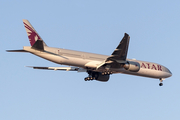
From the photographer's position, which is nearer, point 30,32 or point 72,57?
point 72,57

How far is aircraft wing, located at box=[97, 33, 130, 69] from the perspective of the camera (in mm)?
32531

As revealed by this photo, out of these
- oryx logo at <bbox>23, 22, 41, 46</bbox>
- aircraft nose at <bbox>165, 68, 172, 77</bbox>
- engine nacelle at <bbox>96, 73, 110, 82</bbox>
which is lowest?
engine nacelle at <bbox>96, 73, 110, 82</bbox>

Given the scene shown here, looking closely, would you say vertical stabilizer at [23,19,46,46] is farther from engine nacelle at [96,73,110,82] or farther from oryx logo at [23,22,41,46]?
engine nacelle at [96,73,110,82]

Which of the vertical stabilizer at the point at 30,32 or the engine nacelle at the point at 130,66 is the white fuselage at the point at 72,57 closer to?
the engine nacelle at the point at 130,66

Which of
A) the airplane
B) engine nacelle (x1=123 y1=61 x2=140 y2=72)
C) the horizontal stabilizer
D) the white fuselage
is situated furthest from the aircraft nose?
the horizontal stabilizer

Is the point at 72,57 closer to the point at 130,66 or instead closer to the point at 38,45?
the point at 38,45

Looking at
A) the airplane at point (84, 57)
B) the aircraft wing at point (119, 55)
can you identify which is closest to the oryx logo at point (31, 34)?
the airplane at point (84, 57)

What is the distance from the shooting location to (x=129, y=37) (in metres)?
32.5

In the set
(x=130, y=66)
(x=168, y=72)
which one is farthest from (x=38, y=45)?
(x=168, y=72)

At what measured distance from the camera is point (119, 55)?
113 ft

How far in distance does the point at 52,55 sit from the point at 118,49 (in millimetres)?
7460

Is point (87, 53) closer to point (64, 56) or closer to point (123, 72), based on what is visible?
point (64, 56)

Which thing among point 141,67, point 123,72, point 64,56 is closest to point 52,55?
point 64,56

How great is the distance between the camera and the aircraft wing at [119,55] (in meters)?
32.5
